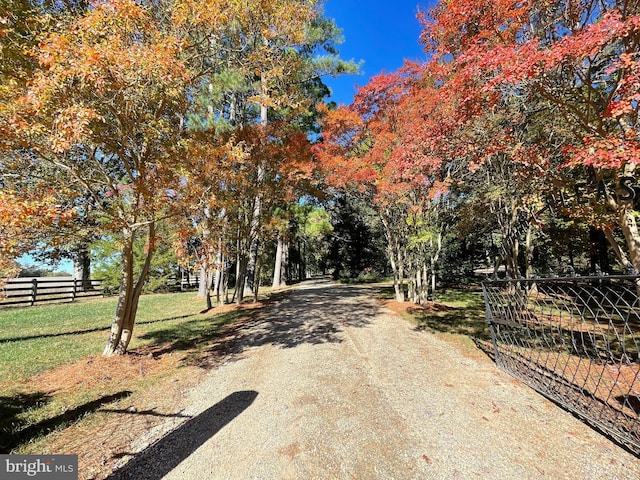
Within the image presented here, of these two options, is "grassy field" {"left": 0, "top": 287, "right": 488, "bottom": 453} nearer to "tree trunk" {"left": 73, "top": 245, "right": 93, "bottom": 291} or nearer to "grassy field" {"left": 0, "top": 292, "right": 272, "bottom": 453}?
"grassy field" {"left": 0, "top": 292, "right": 272, "bottom": 453}

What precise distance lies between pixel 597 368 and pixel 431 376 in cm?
265

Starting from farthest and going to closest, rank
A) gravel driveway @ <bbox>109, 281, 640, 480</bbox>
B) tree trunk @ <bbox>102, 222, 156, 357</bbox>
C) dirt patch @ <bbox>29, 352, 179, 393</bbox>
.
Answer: tree trunk @ <bbox>102, 222, 156, 357</bbox> < dirt patch @ <bbox>29, 352, 179, 393</bbox> < gravel driveway @ <bbox>109, 281, 640, 480</bbox>

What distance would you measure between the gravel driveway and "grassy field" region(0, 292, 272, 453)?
1.14 m

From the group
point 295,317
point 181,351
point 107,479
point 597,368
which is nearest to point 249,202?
point 295,317

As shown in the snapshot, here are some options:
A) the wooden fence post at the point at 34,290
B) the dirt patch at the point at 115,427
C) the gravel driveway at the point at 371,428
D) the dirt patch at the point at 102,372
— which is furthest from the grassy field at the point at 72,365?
the wooden fence post at the point at 34,290

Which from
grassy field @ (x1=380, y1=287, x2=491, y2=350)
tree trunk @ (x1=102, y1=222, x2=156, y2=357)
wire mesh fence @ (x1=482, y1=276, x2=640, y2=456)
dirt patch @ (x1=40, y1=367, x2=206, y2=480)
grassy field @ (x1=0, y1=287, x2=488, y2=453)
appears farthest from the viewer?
grassy field @ (x1=380, y1=287, x2=491, y2=350)

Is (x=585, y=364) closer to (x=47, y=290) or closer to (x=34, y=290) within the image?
(x=34, y=290)

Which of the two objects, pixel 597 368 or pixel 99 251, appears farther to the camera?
pixel 99 251

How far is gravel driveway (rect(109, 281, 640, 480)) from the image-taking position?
8.04 ft

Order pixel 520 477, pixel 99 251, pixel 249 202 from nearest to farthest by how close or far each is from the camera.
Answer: pixel 520 477, pixel 249 202, pixel 99 251

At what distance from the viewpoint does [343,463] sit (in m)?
2.51

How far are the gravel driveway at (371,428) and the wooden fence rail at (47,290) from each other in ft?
40.1

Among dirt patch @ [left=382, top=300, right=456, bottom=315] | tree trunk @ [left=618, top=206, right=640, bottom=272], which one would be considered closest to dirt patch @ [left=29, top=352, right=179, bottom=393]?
dirt patch @ [left=382, top=300, right=456, bottom=315]

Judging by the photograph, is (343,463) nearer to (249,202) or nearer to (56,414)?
(56,414)
